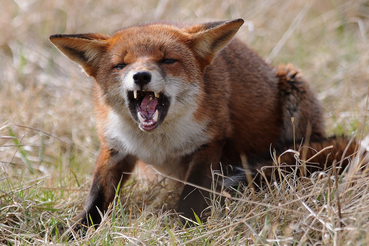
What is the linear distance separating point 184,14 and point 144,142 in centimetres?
497

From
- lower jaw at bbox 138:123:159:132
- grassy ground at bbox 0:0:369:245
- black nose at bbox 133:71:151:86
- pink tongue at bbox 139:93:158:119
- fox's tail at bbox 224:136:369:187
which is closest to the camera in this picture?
grassy ground at bbox 0:0:369:245

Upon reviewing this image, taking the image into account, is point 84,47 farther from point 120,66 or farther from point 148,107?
point 148,107

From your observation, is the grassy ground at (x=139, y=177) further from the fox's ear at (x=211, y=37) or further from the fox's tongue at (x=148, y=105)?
the fox's ear at (x=211, y=37)

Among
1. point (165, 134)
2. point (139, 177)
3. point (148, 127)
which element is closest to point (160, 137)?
point (165, 134)

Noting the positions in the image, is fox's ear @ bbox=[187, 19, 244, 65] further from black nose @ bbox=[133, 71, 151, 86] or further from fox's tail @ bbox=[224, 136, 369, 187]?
fox's tail @ bbox=[224, 136, 369, 187]

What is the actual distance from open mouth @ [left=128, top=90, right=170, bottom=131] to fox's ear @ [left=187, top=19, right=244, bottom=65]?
619mm

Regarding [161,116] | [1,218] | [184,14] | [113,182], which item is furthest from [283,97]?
[184,14]

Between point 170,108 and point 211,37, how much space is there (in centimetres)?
76

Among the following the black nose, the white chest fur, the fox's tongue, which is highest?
the black nose

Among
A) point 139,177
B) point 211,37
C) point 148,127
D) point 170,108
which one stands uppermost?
point 211,37

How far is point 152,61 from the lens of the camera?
11.6ft

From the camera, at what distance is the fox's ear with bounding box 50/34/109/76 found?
12.0 feet

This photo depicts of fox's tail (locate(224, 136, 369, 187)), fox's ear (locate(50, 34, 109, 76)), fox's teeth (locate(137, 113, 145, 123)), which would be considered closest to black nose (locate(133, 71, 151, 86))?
fox's teeth (locate(137, 113, 145, 123))

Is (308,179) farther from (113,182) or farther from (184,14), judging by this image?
(184,14)
